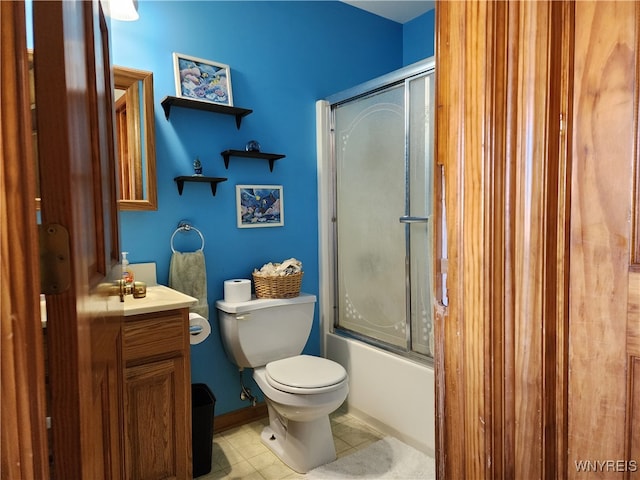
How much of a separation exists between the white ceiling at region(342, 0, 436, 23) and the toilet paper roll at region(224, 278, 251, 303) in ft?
6.45

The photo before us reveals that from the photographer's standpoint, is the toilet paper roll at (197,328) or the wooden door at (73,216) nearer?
the wooden door at (73,216)

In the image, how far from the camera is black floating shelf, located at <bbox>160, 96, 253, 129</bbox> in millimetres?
2020

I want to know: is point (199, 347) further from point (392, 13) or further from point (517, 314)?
point (392, 13)

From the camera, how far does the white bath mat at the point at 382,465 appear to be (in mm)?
1872

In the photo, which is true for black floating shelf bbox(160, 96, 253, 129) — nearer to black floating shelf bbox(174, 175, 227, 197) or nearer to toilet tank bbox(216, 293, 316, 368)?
black floating shelf bbox(174, 175, 227, 197)

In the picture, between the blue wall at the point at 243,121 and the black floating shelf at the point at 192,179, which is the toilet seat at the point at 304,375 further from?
the black floating shelf at the point at 192,179

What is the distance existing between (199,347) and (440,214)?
6.10ft

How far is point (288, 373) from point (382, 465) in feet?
2.05

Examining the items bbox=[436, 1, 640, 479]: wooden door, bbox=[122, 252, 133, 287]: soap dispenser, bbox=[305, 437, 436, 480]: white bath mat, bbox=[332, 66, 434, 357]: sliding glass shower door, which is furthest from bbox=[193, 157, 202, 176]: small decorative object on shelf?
bbox=[436, 1, 640, 479]: wooden door

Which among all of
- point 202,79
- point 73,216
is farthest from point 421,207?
point 73,216

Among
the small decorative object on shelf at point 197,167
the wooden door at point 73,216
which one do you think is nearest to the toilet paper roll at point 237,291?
the small decorative object on shelf at point 197,167

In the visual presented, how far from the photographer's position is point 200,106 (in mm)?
2119

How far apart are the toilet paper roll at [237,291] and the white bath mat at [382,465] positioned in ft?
2.96

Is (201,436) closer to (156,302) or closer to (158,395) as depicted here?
(158,395)
